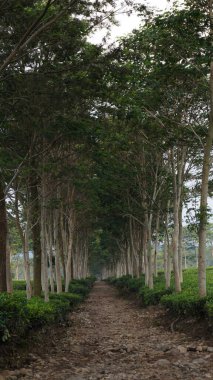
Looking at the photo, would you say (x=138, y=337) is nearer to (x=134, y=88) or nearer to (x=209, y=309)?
(x=209, y=309)

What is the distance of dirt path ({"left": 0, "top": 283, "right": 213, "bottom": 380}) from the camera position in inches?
324

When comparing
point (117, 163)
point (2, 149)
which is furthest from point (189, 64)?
point (117, 163)

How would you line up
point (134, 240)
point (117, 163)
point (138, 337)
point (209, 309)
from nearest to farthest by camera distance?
point (209, 309) < point (138, 337) < point (117, 163) < point (134, 240)

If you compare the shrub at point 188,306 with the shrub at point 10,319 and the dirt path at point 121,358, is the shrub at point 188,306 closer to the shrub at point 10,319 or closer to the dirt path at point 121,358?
the dirt path at point 121,358

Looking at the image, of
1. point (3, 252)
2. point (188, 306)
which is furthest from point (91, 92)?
point (188, 306)

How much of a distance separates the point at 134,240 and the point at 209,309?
24.0 m

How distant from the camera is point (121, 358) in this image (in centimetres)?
1002

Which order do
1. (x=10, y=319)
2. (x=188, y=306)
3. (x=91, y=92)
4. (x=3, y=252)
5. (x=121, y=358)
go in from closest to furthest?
(x=10, y=319) → (x=121, y=358) → (x=91, y=92) → (x=188, y=306) → (x=3, y=252)

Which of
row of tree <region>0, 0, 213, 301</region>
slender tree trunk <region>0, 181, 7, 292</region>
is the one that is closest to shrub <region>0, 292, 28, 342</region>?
row of tree <region>0, 0, 213, 301</region>

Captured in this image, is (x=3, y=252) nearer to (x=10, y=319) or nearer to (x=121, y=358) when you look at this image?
(x=10, y=319)

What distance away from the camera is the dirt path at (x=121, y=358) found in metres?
8.23

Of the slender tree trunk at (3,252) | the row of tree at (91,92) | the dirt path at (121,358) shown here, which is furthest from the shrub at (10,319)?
the slender tree trunk at (3,252)

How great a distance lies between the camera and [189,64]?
45.6 ft

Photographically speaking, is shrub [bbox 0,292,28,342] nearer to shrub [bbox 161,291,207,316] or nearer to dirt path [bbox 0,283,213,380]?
dirt path [bbox 0,283,213,380]
